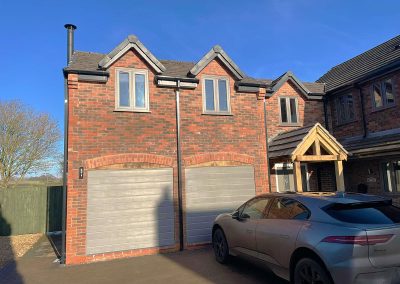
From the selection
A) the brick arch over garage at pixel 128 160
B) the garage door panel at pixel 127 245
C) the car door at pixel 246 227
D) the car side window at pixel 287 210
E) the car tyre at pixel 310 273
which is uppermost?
the brick arch over garage at pixel 128 160

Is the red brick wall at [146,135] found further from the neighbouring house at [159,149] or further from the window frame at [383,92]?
the window frame at [383,92]

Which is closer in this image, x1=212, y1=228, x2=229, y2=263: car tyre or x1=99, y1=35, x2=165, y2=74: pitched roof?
x1=212, y1=228, x2=229, y2=263: car tyre

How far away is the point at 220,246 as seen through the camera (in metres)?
7.54

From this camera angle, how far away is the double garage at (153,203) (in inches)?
346

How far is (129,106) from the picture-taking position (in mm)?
9570

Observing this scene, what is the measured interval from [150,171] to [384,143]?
7496 mm

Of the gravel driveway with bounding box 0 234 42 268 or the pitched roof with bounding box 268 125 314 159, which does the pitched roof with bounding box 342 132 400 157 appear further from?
the gravel driveway with bounding box 0 234 42 268

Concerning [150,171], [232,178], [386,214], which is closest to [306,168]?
[232,178]

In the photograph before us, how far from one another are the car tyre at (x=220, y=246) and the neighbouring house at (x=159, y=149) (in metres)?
1.98

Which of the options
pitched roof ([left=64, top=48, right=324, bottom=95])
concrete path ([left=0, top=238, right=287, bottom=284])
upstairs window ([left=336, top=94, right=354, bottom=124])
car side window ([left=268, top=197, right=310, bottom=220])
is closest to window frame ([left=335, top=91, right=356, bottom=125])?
upstairs window ([left=336, top=94, right=354, bottom=124])

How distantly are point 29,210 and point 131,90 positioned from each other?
835cm

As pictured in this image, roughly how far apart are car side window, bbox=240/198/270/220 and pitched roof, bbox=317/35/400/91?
7840mm

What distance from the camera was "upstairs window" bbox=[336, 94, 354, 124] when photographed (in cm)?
1325

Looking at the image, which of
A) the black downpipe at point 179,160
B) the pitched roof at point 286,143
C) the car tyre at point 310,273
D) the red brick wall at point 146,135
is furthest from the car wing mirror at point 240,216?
the pitched roof at point 286,143
